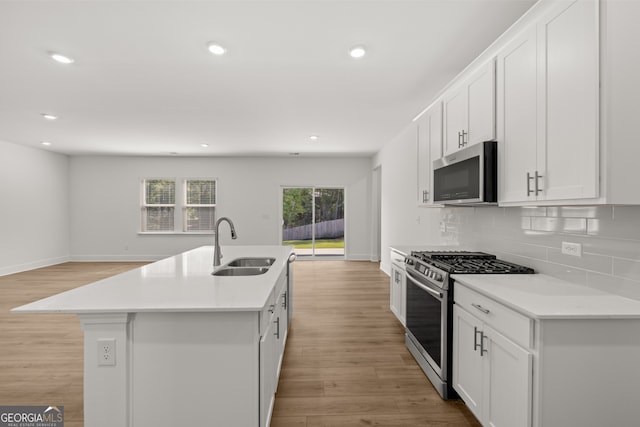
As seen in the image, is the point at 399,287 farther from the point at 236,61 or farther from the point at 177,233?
the point at 177,233

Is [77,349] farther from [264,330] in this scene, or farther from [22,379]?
[264,330]

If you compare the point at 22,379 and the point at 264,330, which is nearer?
the point at 264,330

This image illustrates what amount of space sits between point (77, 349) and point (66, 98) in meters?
2.91

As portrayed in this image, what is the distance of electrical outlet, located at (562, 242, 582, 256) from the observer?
1832 mm

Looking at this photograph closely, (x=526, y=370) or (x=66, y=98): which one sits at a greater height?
(x=66, y=98)

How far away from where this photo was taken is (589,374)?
4.51ft

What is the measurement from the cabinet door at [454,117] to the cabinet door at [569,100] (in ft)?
2.72

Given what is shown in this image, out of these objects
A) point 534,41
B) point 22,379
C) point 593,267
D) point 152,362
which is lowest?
point 22,379

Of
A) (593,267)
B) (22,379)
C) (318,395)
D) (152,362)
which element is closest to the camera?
(152,362)

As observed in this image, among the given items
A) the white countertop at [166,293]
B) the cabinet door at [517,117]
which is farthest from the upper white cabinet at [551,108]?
the white countertop at [166,293]

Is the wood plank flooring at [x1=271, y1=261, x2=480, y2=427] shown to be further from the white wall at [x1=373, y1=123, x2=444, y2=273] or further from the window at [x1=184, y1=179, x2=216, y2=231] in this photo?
the window at [x1=184, y1=179, x2=216, y2=231]

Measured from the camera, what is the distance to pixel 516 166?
1935 mm

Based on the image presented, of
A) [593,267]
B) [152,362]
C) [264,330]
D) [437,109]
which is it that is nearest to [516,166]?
[593,267]

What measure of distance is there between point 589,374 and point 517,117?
141 cm
